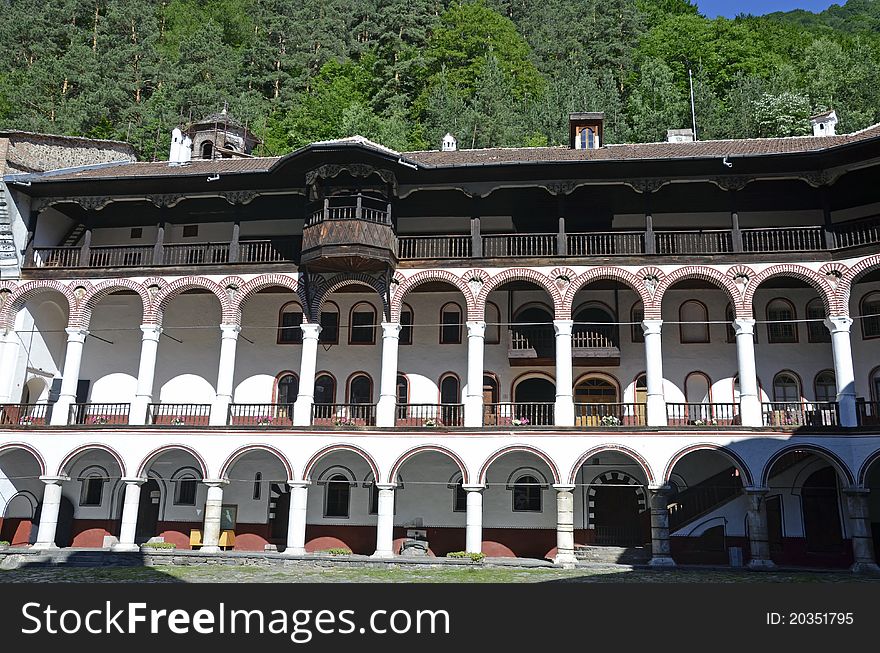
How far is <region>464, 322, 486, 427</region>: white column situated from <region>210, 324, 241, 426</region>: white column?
24.4ft

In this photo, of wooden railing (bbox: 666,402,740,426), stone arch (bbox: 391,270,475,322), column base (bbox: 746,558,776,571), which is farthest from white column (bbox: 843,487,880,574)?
stone arch (bbox: 391,270,475,322)

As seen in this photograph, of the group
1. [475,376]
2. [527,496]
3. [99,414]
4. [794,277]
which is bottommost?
[527,496]

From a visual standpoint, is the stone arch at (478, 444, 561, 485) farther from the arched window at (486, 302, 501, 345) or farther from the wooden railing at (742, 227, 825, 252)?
the wooden railing at (742, 227, 825, 252)

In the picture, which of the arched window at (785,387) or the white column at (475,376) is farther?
the arched window at (785,387)

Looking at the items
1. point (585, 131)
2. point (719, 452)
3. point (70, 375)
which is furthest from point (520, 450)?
point (70, 375)

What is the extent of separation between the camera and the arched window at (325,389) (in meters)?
28.4

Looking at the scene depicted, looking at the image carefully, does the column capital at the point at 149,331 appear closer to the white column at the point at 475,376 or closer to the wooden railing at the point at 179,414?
the wooden railing at the point at 179,414

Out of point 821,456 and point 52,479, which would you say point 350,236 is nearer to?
point 52,479

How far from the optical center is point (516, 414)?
91.0 feet

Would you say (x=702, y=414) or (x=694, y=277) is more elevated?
(x=694, y=277)

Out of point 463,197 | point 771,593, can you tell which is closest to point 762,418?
point 463,197

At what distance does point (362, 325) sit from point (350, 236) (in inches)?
166

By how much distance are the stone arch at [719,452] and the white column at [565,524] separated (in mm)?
2706

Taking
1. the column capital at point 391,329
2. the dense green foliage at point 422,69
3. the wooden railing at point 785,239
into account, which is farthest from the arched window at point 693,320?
the dense green foliage at point 422,69
